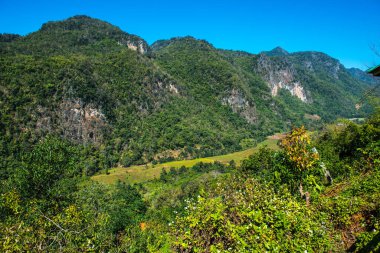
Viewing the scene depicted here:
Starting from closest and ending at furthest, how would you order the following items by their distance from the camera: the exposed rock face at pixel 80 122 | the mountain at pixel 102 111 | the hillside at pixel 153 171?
the hillside at pixel 153 171, the mountain at pixel 102 111, the exposed rock face at pixel 80 122

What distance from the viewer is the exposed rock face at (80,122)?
13562 cm

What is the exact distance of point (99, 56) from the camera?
198m

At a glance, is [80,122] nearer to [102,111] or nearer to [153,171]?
[102,111]

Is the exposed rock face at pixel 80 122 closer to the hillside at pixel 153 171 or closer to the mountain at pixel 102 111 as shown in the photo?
the mountain at pixel 102 111

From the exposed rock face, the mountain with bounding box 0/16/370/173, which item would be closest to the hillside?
the exposed rock face

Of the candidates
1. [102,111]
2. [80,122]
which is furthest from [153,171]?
[102,111]

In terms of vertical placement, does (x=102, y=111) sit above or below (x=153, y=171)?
above

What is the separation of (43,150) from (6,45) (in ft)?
620

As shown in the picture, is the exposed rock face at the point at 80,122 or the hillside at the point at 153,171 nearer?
the hillside at the point at 153,171

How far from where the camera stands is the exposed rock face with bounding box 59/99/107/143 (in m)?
136

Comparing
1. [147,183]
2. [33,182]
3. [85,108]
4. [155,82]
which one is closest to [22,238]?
[33,182]

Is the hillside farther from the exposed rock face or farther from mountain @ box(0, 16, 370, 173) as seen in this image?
mountain @ box(0, 16, 370, 173)

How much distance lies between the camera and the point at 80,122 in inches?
5507

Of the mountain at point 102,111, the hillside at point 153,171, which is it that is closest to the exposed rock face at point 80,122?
the mountain at point 102,111
